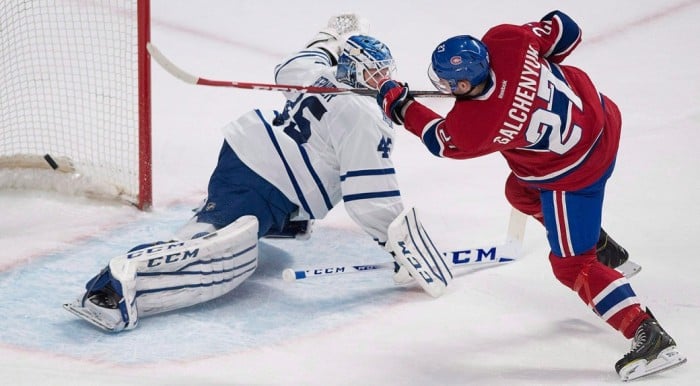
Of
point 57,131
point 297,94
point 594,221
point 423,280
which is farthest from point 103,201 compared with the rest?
point 594,221

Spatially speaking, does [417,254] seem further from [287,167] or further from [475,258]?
[287,167]

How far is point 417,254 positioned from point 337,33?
744 mm

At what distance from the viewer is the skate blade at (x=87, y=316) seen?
2680mm

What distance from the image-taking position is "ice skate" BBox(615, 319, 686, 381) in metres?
2.41

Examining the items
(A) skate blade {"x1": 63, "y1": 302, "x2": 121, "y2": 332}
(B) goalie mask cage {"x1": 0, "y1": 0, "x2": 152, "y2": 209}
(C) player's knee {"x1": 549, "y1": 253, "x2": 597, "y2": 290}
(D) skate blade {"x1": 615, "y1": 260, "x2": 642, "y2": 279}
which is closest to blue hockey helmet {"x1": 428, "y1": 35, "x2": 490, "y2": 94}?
(C) player's knee {"x1": 549, "y1": 253, "x2": 597, "y2": 290}

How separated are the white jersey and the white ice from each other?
241 mm

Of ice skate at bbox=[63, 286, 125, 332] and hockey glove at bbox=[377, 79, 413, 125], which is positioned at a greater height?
hockey glove at bbox=[377, 79, 413, 125]

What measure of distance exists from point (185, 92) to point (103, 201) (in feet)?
3.32

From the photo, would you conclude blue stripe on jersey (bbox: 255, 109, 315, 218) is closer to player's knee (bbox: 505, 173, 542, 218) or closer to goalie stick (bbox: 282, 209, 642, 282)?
goalie stick (bbox: 282, 209, 642, 282)


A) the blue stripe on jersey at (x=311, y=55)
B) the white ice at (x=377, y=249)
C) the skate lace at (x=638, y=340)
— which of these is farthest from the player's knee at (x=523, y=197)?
the blue stripe on jersey at (x=311, y=55)

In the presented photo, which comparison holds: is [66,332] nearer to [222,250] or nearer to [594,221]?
[222,250]

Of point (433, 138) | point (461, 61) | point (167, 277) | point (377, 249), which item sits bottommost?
point (377, 249)

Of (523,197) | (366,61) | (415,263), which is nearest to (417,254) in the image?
(415,263)

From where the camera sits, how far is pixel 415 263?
2969mm
